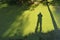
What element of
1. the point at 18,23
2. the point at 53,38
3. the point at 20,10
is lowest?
the point at 53,38

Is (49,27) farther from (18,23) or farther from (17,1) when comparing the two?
(17,1)

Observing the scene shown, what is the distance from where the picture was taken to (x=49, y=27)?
328cm

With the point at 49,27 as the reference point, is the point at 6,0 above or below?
above

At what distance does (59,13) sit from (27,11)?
693mm

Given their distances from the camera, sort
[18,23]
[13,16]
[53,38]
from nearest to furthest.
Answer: [53,38] < [18,23] < [13,16]

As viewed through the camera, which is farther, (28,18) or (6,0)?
(6,0)

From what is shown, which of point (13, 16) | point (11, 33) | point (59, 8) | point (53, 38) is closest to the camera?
point (53, 38)

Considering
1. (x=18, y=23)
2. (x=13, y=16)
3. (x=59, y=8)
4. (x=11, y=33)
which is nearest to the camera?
(x=11, y=33)

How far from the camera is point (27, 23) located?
3.46 m

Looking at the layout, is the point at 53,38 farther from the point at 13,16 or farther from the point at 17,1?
the point at 17,1

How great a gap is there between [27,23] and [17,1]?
104 cm

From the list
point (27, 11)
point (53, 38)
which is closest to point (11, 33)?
point (27, 11)

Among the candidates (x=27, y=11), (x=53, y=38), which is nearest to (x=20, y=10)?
(x=27, y=11)

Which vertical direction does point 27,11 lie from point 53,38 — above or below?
above
